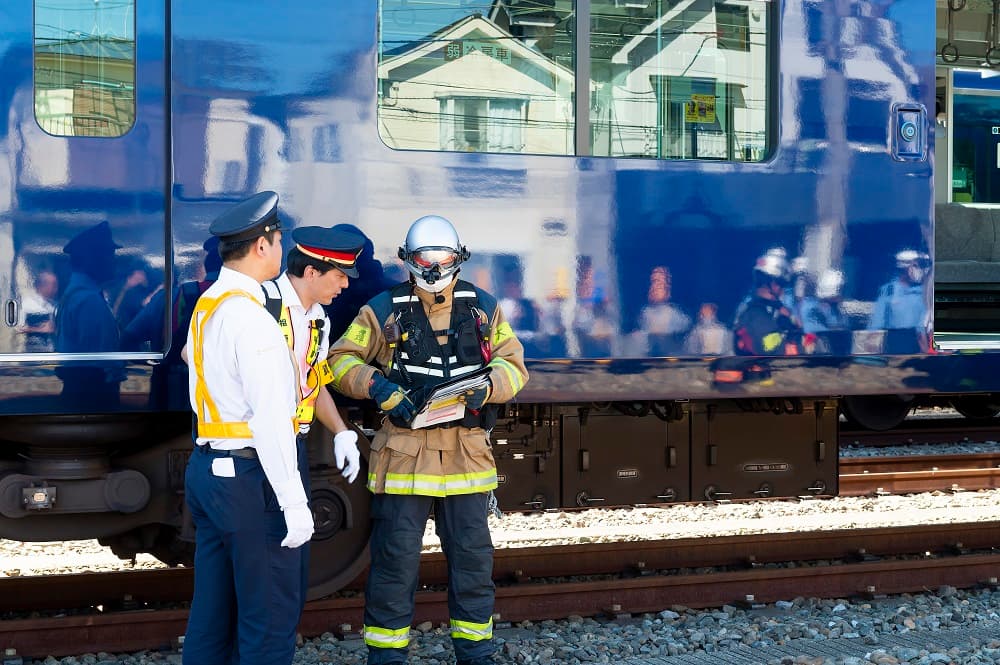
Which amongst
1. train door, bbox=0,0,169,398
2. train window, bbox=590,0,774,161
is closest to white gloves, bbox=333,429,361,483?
train door, bbox=0,0,169,398

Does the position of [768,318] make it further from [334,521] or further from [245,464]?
[245,464]

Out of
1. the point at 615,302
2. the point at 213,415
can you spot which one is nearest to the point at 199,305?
the point at 213,415

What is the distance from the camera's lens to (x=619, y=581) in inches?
210

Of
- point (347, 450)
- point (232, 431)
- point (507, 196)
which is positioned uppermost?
point (507, 196)

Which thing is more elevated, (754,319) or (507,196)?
(507,196)

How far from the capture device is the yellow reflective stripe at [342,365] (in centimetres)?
417

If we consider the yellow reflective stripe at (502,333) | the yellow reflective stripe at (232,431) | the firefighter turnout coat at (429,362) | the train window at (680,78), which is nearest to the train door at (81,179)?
the firefighter turnout coat at (429,362)

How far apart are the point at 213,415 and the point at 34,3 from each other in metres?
1.74

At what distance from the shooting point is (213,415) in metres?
3.42

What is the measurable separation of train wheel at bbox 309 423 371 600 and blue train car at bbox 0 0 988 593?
13 mm

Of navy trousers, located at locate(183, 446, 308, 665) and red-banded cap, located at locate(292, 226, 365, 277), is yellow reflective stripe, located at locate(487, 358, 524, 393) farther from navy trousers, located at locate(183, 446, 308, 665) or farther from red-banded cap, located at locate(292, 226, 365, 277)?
navy trousers, located at locate(183, 446, 308, 665)

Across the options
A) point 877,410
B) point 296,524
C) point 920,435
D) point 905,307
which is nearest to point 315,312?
point 296,524

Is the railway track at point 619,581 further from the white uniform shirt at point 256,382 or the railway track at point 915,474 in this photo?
the white uniform shirt at point 256,382

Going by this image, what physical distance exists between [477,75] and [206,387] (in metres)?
1.78
